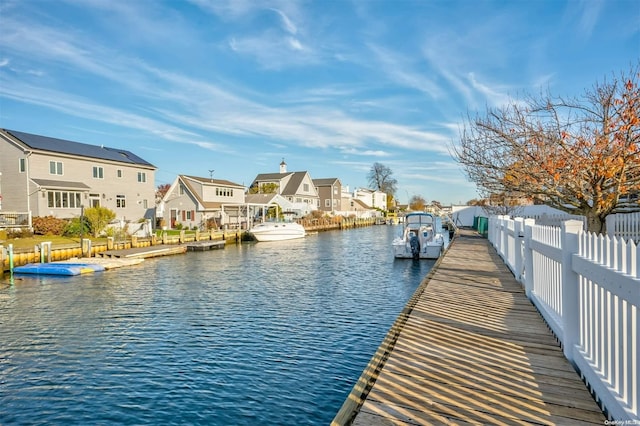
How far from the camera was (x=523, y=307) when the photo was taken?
7996 mm

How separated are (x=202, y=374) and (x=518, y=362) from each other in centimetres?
544

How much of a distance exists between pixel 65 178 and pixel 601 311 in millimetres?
38683

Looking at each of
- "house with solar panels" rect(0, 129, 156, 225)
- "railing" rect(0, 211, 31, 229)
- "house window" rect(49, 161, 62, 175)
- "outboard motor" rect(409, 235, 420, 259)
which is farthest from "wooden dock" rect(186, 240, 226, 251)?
"outboard motor" rect(409, 235, 420, 259)

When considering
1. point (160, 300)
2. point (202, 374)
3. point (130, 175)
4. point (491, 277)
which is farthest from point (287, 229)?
point (202, 374)

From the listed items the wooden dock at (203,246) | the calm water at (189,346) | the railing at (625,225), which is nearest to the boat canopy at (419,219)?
the calm water at (189,346)

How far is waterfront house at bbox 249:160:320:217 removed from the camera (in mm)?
65625

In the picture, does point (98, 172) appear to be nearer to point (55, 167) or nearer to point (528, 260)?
point (55, 167)

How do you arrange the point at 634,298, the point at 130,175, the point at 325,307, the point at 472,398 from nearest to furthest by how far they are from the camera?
the point at 634,298 → the point at 472,398 → the point at 325,307 → the point at 130,175

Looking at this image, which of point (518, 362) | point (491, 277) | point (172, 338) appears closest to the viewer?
point (518, 362)

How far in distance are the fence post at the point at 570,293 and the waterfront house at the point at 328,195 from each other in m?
72.5

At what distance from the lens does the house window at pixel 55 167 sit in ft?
112

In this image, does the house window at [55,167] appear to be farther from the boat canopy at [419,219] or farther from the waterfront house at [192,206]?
the boat canopy at [419,219]

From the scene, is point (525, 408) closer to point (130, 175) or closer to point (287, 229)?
point (287, 229)

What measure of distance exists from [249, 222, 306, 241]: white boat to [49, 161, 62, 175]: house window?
632 inches
